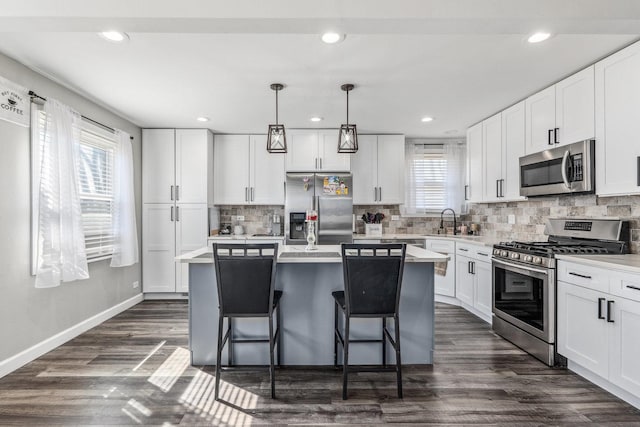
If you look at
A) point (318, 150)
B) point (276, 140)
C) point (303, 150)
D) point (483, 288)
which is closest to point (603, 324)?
point (483, 288)

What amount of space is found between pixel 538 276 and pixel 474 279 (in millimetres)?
1226

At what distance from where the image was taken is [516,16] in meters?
1.78

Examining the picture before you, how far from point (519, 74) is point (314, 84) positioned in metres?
1.78

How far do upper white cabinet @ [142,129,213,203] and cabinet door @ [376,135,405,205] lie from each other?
2.51 metres

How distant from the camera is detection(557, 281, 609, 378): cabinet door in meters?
2.30

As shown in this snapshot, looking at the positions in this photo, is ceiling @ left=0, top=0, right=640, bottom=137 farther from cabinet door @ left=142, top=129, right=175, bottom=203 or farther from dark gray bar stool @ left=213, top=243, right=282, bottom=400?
dark gray bar stool @ left=213, top=243, right=282, bottom=400

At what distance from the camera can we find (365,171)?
5156mm

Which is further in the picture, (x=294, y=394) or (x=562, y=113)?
(x=562, y=113)

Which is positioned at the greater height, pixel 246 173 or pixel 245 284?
pixel 246 173

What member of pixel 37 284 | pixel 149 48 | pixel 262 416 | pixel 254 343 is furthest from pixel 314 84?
pixel 37 284

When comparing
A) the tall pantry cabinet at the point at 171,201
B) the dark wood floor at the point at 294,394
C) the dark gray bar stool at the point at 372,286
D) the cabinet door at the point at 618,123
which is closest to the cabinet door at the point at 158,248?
the tall pantry cabinet at the point at 171,201

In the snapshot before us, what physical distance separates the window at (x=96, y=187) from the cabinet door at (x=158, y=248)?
784 mm

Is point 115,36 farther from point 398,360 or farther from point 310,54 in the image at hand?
point 398,360

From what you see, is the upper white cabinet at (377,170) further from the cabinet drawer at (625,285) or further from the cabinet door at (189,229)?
the cabinet drawer at (625,285)
